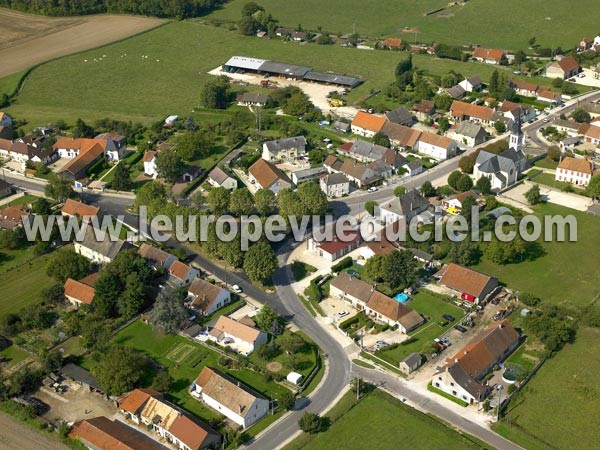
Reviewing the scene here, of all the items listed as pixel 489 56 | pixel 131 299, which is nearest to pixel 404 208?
pixel 131 299

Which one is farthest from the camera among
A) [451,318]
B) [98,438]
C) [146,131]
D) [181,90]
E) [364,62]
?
[364,62]

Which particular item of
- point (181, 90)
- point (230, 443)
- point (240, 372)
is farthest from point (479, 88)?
point (230, 443)

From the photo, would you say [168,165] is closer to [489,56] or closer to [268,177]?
[268,177]

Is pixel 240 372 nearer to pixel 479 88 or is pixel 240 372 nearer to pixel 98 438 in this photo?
pixel 98 438

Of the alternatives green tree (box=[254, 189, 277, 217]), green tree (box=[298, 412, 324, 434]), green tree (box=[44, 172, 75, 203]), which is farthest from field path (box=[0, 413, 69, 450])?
green tree (box=[44, 172, 75, 203])

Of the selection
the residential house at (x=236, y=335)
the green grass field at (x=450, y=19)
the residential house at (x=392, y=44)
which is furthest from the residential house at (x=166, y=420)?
the green grass field at (x=450, y=19)

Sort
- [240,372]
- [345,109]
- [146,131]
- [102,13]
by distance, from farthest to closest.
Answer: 1. [102,13]
2. [345,109]
3. [146,131]
4. [240,372]

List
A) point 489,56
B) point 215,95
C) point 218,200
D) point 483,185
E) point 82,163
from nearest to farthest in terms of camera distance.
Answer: point 218,200 → point 483,185 → point 82,163 → point 215,95 → point 489,56

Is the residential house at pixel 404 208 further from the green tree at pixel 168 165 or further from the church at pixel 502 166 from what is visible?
the green tree at pixel 168 165
